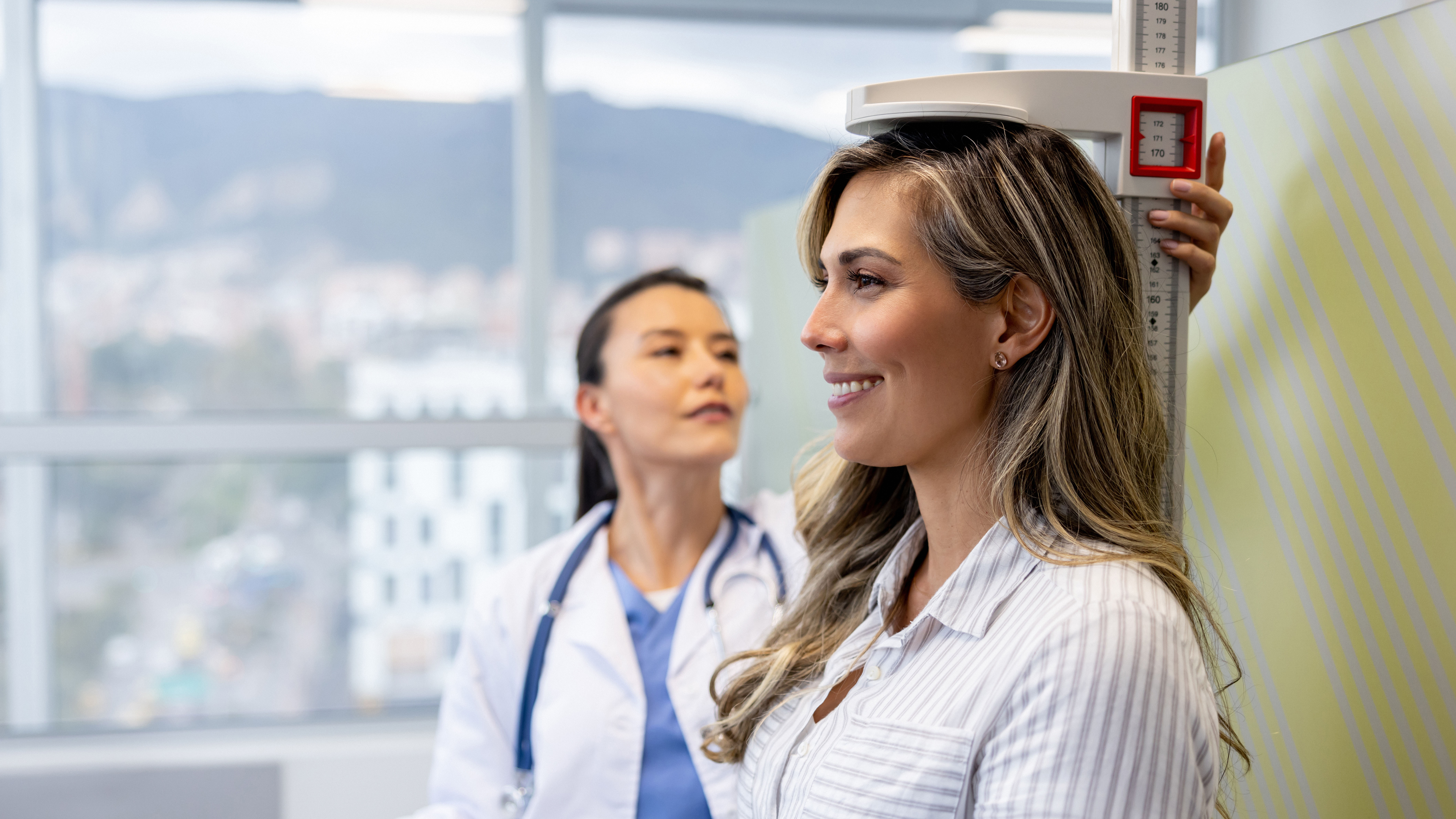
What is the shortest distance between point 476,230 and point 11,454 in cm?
140

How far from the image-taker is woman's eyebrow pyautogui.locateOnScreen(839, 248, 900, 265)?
3.44 feet

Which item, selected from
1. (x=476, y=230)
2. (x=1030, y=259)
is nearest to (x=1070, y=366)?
(x=1030, y=259)

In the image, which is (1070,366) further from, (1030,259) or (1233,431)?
(1233,431)

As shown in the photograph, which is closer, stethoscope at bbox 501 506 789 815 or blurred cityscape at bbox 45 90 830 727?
stethoscope at bbox 501 506 789 815

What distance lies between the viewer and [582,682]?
1.79m

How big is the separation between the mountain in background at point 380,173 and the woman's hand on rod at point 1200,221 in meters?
2.30

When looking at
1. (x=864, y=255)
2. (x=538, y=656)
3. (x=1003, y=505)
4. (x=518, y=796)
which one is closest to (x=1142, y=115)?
(x=864, y=255)

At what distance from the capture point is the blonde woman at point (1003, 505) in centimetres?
85

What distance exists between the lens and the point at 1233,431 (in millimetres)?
1271

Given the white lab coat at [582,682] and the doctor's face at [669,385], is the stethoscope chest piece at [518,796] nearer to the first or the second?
the white lab coat at [582,682]

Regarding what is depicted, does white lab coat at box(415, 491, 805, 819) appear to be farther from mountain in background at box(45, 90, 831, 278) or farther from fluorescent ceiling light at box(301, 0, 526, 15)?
fluorescent ceiling light at box(301, 0, 526, 15)

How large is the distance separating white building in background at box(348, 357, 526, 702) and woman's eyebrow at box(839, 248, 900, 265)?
7.32 feet

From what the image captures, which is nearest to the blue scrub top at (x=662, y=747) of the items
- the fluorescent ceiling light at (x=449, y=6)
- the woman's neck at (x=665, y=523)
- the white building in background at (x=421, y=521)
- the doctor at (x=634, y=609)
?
the doctor at (x=634, y=609)

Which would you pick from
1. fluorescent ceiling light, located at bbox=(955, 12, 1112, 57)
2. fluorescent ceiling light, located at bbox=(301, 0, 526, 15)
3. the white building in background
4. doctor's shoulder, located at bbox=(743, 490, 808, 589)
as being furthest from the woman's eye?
fluorescent ceiling light, located at bbox=(955, 12, 1112, 57)
